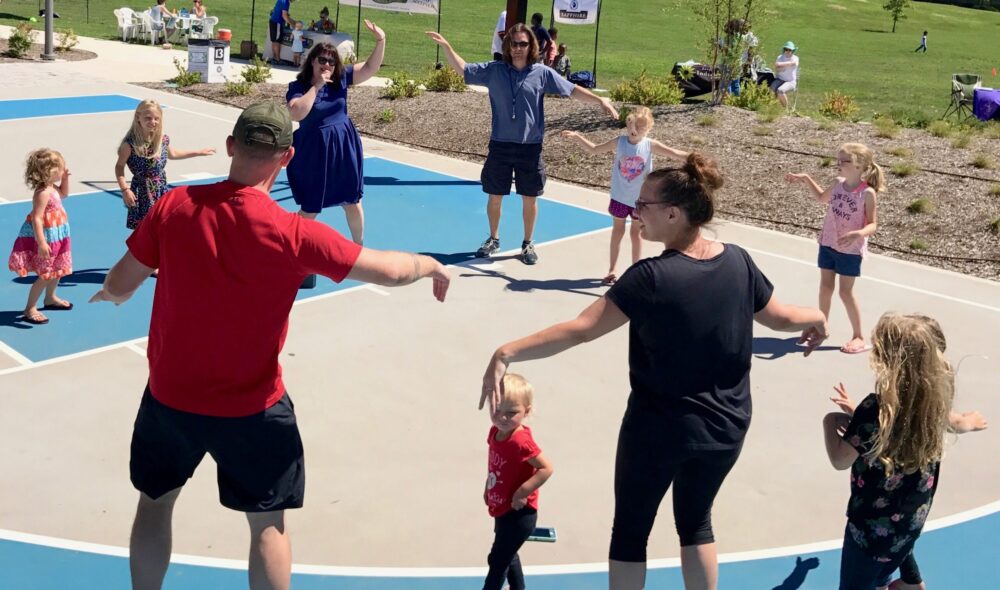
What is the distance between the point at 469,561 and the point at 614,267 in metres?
5.05

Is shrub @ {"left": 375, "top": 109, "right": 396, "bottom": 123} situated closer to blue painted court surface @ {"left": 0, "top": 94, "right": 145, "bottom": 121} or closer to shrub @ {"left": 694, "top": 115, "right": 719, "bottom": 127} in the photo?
blue painted court surface @ {"left": 0, "top": 94, "right": 145, "bottom": 121}

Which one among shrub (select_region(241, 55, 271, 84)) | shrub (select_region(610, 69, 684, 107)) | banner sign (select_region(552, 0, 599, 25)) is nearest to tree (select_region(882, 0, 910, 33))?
banner sign (select_region(552, 0, 599, 25))

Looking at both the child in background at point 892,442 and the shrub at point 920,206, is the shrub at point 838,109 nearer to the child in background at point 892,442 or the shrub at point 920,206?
the shrub at point 920,206

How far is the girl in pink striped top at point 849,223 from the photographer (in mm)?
8453

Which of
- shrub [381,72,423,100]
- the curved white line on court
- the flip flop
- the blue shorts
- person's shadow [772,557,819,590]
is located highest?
shrub [381,72,423,100]

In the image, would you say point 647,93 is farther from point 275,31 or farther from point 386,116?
point 275,31

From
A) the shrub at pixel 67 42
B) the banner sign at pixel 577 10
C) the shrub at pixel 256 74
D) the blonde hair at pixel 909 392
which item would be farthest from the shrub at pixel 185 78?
the blonde hair at pixel 909 392

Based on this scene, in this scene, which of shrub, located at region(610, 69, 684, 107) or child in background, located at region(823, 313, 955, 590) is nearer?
child in background, located at region(823, 313, 955, 590)

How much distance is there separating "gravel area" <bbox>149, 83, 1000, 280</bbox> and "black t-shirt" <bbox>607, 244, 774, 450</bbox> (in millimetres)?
8117

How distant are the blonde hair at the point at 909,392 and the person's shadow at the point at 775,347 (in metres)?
4.26

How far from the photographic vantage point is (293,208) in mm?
12766

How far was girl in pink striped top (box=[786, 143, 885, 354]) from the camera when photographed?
845 centimetres

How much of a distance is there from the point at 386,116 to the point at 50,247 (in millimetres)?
10191

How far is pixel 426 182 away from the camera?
14.4 metres
